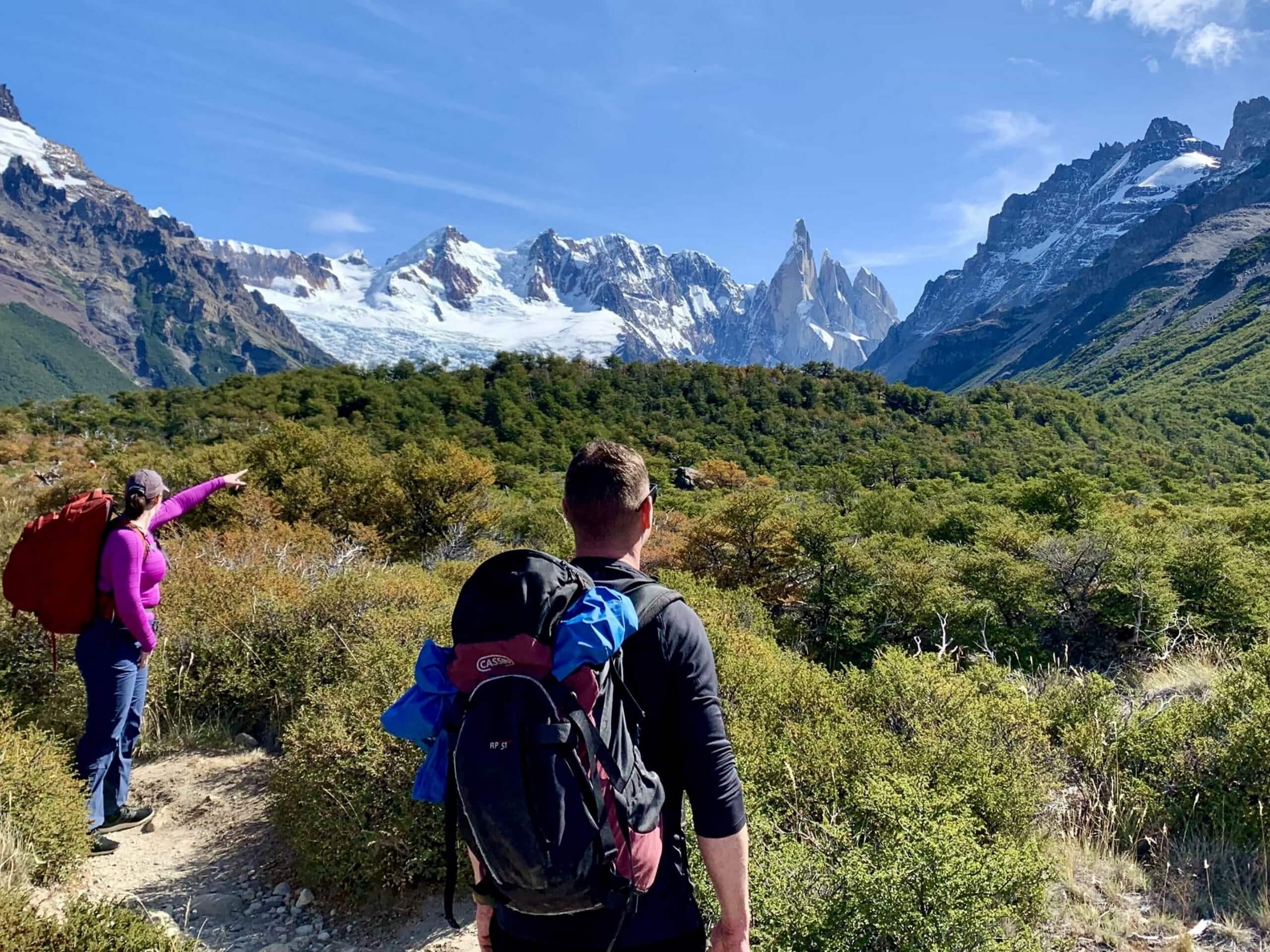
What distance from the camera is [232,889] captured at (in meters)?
3.42

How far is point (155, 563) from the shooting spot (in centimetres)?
366

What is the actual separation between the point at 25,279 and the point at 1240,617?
239 m

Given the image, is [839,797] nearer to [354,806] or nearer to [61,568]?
[354,806]

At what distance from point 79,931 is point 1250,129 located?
253m

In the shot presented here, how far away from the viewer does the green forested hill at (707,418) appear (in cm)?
3712

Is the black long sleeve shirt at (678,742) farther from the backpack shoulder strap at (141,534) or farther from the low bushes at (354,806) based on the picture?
the backpack shoulder strap at (141,534)

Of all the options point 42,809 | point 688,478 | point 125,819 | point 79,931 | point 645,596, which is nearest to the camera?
point 645,596

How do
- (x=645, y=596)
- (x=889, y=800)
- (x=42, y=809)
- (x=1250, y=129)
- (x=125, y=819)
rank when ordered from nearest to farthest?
(x=645, y=596), (x=889, y=800), (x=42, y=809), (x=125, y=819), (x=1250, y=129)

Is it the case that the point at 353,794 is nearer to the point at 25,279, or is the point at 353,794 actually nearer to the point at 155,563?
the point at 155,563

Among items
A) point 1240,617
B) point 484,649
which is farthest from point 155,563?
point 1240,617

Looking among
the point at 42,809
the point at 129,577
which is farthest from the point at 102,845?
the point at 129,577

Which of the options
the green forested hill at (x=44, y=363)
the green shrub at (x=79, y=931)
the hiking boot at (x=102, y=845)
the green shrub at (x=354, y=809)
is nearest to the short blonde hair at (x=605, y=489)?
the green shrub at (x=79, y=931)

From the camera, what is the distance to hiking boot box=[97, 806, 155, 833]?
371cm

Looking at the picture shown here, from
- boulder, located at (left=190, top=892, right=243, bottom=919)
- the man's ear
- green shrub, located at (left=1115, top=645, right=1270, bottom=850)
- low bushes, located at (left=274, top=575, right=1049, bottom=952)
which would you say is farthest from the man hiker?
green shrub, located at (left=1115, top=645, right=1270, bottom=850)
